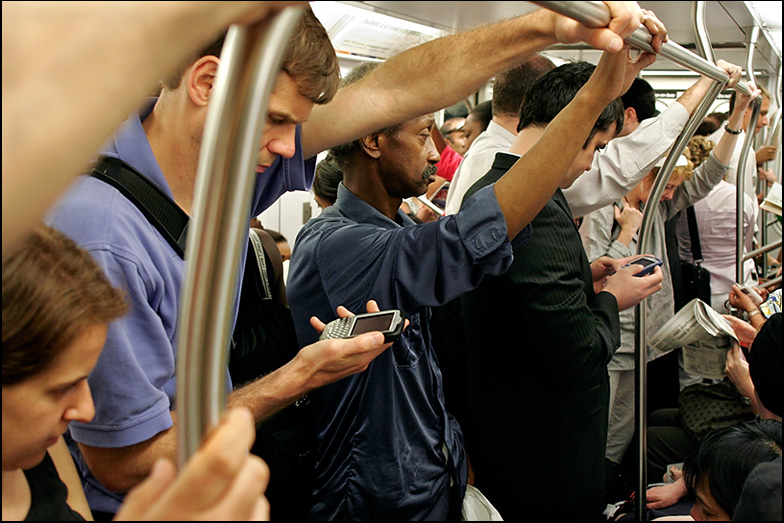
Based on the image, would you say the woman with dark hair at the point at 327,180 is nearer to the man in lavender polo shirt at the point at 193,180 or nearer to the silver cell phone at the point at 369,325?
the man in lavender polo shirt at the point at 193,180

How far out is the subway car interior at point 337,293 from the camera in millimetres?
349

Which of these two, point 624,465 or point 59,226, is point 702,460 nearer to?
point 624,465

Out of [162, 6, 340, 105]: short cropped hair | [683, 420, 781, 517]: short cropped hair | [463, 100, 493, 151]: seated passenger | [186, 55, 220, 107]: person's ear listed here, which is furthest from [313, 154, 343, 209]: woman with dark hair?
[463, 100, 493, 151]: seated passenger

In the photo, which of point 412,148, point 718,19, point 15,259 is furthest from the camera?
point 718,19

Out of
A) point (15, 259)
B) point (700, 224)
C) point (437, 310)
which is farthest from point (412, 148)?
point (700, 224)

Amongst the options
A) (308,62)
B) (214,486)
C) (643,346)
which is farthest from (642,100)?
(214,486)

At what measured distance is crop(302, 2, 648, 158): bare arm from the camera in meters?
1.16

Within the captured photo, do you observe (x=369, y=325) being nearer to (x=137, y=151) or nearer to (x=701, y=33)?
(x=137, y=151)

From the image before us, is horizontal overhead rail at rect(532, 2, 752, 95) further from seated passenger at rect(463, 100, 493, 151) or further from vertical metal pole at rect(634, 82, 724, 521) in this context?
seated passenger at rect(463, 100, 493, 151)

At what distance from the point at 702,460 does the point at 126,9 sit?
4.93 ft

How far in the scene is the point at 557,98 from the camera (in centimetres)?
172

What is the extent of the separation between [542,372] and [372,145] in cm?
64

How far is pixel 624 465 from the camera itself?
247 centimetres

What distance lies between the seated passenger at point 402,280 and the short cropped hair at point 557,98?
0.33 meters
